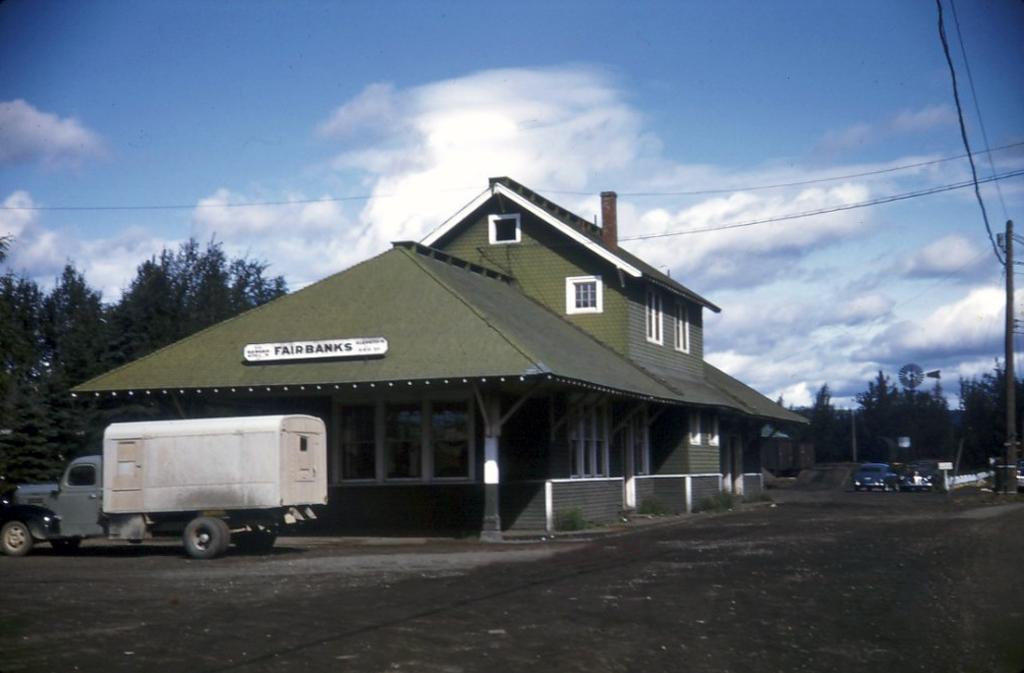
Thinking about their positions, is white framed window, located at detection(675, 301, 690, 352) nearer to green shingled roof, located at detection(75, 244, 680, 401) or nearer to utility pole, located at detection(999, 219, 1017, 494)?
green shingled roof, located at detection(75, 244, 680, 401)

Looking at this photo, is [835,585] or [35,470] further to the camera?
[35,470]

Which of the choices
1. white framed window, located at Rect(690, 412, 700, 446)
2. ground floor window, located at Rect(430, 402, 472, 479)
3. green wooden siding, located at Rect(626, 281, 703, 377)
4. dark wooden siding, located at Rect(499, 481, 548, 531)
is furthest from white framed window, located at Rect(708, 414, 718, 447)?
ground floor window, located at Rect(430, 402, 472, 479)

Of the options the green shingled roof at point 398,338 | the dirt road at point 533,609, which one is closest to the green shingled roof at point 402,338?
the green shingled roof at point 398,338

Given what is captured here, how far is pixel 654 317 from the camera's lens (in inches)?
1521

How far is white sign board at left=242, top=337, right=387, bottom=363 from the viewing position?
26.5 m

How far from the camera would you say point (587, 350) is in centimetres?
3219

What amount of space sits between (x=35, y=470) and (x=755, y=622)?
3001 cm

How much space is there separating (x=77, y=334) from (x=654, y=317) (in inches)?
831

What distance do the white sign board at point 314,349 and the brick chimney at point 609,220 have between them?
15.2 meters

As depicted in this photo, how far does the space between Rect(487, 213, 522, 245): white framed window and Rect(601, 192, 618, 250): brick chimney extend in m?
4.57

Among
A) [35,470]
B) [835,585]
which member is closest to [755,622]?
[835,585]

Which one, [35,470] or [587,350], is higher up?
[587,350]

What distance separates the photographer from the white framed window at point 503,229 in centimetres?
3656

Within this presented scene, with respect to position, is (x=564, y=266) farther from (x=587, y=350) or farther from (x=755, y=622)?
(x=755, y=622)
